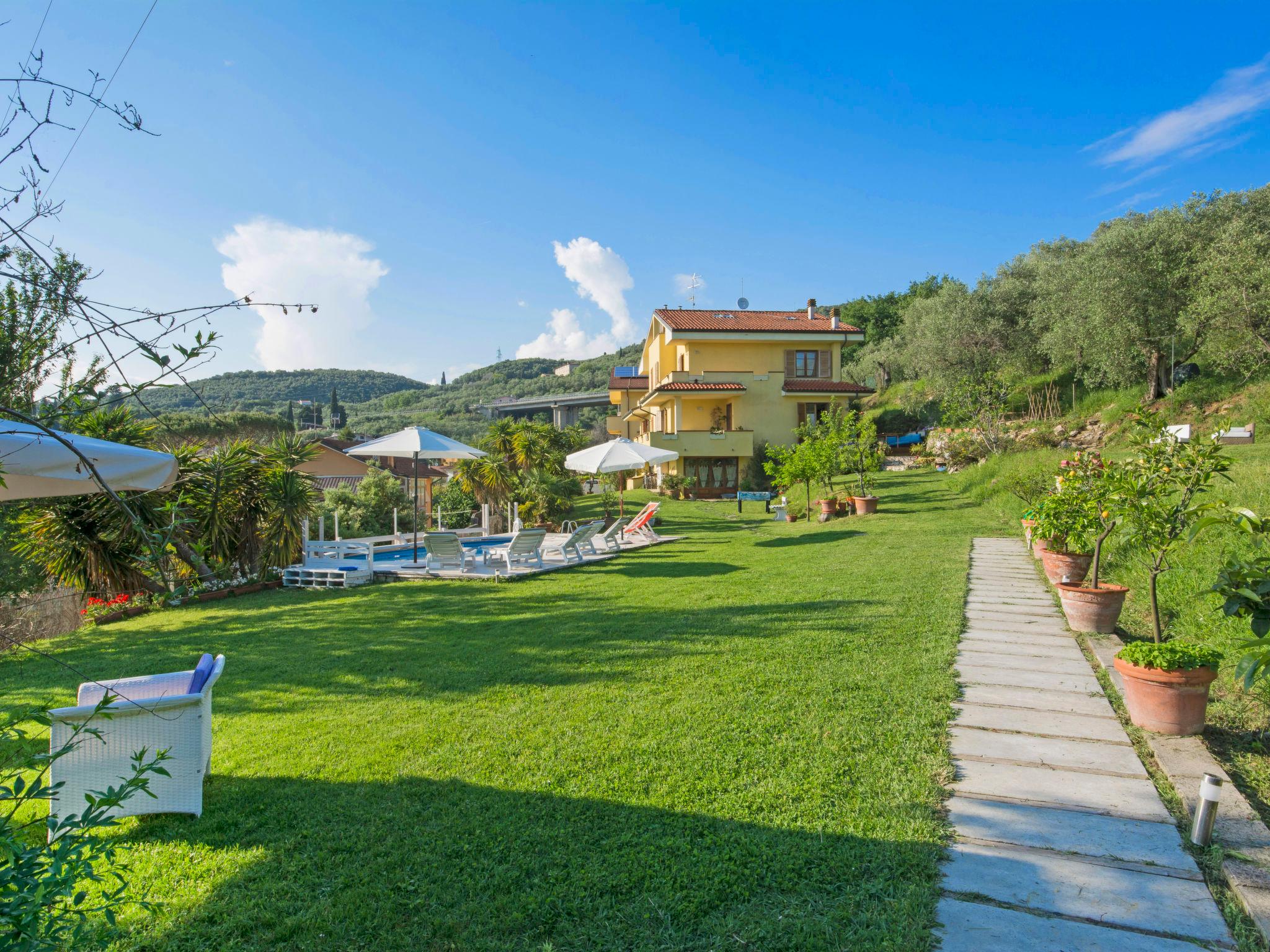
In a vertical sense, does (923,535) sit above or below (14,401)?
below

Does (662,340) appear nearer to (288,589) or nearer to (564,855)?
(288,589)

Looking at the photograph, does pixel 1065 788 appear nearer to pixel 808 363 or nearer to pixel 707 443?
pixel 707 443

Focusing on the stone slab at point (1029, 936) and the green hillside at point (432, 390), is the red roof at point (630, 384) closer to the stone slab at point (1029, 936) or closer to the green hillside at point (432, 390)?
→ the green hillside at point (432, 390)

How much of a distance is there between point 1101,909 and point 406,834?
3.14 meters

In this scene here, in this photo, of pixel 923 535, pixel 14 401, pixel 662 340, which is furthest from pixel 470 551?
pixel 662 340

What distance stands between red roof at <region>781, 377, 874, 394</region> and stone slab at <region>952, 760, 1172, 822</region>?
28400mm

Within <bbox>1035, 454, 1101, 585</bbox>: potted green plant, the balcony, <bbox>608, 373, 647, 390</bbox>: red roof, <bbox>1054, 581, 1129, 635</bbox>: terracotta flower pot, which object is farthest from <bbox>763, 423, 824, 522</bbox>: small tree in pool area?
<bbox>608, 373, 647, 390</bbox>: red roof

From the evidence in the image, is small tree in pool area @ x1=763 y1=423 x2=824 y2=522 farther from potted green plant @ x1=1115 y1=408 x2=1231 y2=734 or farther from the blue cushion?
the blue cushion

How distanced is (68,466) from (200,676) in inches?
55.8

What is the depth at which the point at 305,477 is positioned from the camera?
13820 mm

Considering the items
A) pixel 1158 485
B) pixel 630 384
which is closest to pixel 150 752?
pixel 1158 485

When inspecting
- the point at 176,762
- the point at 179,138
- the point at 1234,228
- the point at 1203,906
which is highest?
the point at 1234,228

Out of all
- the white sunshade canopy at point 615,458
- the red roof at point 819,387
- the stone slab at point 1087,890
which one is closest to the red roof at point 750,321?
the red roof at point 819,387

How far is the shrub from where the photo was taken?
4379 millimetres
